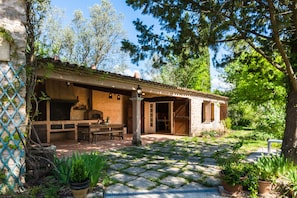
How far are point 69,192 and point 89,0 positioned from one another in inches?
805

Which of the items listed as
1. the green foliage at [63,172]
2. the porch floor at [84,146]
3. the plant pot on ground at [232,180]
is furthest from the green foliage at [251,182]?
the porch floor at [84,146]

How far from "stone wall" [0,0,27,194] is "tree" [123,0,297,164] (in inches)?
97.7

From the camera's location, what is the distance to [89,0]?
2053cm

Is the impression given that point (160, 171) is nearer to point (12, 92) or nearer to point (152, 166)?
point (152, 166)

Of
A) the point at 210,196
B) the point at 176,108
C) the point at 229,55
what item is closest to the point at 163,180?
the point at 210,196

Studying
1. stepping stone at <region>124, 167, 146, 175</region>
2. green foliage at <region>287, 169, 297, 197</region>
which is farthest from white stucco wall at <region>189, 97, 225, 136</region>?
green foliage at <region>287, 169, 297, 197</region>

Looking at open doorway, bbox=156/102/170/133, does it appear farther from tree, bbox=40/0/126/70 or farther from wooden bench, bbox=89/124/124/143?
tree, bbox=40/0/126/70

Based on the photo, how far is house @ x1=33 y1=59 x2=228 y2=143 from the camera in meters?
6.89

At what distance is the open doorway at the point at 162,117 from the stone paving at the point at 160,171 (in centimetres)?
728

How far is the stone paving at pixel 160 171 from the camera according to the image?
166 inches

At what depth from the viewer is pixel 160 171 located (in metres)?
5.19

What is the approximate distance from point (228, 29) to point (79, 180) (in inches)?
169

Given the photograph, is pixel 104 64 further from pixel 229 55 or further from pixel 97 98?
pixel 229 55

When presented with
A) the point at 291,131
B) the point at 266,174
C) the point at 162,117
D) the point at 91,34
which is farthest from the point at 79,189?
the point at 91,34
